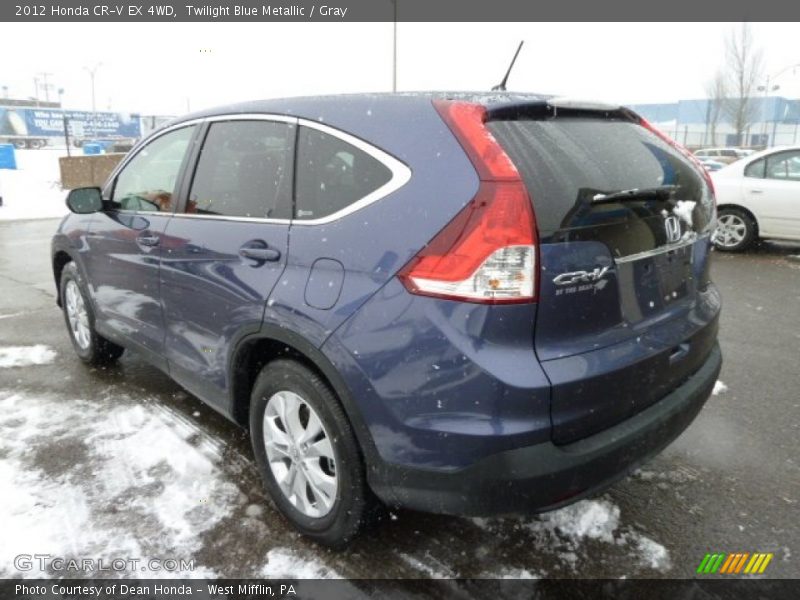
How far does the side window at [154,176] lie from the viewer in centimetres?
312

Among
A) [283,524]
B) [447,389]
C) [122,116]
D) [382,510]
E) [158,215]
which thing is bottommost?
[283,524]

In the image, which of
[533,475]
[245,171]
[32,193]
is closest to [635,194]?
[533,475]

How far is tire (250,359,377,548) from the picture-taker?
2102 millimetres

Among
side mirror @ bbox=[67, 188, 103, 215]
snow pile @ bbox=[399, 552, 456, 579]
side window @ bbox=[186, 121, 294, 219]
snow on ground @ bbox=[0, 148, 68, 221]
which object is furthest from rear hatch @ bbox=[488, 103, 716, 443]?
snow on ground @ bbox=[0, 148, 68, 221]

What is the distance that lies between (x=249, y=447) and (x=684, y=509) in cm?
213

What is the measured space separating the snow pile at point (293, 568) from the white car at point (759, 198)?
7.32 metres

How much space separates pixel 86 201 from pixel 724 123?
51.0m

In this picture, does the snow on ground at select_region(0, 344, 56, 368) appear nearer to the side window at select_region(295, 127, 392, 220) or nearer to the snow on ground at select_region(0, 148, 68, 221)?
the side window at select_region(295, 127, 392, 220)

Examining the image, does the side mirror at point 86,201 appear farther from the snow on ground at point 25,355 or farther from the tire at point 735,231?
the tire at point 735,231

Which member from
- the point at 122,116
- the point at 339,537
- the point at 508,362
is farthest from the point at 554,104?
the point at 122,116

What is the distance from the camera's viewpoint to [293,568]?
7.33 ft

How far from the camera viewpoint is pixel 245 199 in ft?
8.42

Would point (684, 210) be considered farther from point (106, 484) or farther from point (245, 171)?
point (106, 484)

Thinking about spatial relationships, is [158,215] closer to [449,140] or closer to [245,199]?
[245,199]
